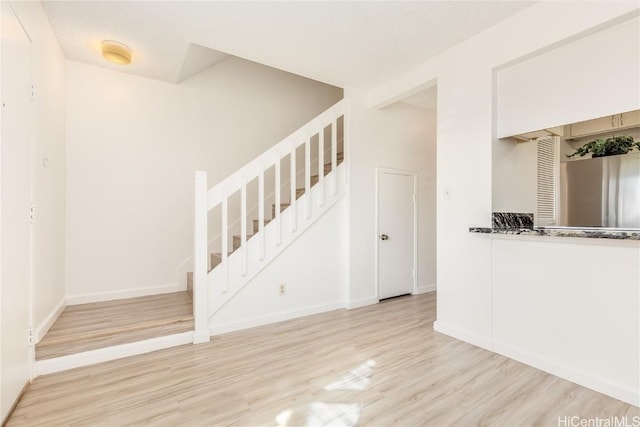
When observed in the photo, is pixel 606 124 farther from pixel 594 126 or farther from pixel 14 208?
pixel 14 208

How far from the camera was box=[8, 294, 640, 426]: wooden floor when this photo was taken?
1813 millimetres

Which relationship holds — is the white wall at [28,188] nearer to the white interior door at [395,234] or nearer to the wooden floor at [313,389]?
the wooden floor at [313,389]

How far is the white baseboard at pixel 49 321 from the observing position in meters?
2.41

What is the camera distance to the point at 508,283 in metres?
2.58

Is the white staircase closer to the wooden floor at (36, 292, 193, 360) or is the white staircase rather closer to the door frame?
the wooden floor at (36, 292, 193, 360)

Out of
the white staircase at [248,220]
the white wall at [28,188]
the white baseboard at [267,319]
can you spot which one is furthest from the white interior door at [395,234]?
the white wall at [28,188]

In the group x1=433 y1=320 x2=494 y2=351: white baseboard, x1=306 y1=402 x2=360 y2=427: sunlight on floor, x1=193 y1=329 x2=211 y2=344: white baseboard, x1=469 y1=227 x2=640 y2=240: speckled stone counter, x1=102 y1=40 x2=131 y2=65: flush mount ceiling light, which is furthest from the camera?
x1=102 y1=40 x2=131 y2=65: flush mount ceiling light

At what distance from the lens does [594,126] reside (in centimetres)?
239

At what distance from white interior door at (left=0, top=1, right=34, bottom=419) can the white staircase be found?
1159 mm

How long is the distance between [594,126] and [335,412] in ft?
9.13

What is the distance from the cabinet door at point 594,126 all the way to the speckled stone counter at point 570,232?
2.54 ft

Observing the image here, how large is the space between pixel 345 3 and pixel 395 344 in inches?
113

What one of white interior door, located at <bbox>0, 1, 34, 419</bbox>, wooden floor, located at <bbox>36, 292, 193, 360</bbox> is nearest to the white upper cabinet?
wooden floor, located at <bbox>36, 292, 193, 360</bbox>

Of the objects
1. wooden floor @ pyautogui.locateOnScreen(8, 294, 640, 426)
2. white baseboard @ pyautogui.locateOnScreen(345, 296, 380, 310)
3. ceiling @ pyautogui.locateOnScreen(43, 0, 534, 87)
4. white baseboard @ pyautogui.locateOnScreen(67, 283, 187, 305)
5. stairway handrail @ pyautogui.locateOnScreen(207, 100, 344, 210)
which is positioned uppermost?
ceiling @ pyautogui.locateOnScreen(43, 0, 534, 87)
